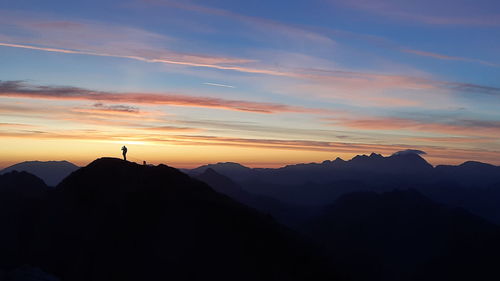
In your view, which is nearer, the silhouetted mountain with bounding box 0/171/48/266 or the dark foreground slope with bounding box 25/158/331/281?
the dark foreground slope with bounding box 25/158/331/281

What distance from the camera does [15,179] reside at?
521 ft

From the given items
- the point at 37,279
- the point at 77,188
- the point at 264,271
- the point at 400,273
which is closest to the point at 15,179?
the point at 77,188

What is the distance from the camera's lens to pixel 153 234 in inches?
2830

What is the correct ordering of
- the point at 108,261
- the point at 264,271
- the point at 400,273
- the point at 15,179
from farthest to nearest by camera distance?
the point at 400,273
the point at 15,179
the point at 108,261
the point at 264,271

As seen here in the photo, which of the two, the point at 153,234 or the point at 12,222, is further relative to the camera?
the point at 12,222

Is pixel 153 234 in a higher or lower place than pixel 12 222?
higher

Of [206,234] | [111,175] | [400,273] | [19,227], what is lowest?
[400,273]

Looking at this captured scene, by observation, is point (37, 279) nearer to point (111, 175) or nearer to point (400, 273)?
point (111, 175)

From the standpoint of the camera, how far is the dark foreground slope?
66812 mm

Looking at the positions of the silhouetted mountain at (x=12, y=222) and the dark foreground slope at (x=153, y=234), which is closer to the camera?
the dark foreground slope at (x=153, y=234)

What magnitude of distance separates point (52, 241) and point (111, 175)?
14894mm

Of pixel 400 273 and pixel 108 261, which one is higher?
pixel 108 261

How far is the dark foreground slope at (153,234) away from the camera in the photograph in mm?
66812

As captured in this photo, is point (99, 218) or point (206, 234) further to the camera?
point (99, 218)
